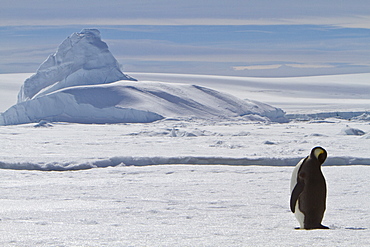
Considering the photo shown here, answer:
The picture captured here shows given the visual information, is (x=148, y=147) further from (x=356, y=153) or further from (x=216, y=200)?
(x=216, y=200)

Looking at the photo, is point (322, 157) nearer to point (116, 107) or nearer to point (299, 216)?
point (299, 216)

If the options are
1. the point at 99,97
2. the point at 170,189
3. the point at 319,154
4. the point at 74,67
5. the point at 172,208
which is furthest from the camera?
the point at 74,67

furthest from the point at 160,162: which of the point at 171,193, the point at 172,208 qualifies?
the point at 172,208

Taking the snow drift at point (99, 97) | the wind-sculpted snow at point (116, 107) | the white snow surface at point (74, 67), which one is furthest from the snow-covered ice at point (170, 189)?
the white snow surface at point (74, 67)

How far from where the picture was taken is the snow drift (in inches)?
821

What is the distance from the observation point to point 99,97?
21594 millimetres

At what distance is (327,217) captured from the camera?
4.59 meters

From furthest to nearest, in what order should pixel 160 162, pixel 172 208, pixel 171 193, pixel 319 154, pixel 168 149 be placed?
pixel 168 149, pixel 160 162, pixel 171 193, pixel 172 208, pixel 319 154

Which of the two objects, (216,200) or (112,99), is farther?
(112,99)

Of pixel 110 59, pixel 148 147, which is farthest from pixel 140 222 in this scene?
pixel 110 59

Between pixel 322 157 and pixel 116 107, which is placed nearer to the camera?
pixel 322 157

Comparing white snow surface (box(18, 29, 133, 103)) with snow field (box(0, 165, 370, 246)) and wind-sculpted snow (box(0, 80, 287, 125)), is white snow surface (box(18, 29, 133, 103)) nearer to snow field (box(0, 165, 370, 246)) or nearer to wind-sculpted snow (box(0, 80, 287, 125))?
wind-sculpted snow (box(0, 80, 287, 125))

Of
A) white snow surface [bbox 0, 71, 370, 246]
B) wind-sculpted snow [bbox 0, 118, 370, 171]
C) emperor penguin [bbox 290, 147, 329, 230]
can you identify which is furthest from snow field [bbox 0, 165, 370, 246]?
wind-sculpted snow [bbox 0, 118, 370, 171]

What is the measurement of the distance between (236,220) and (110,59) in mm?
20803
